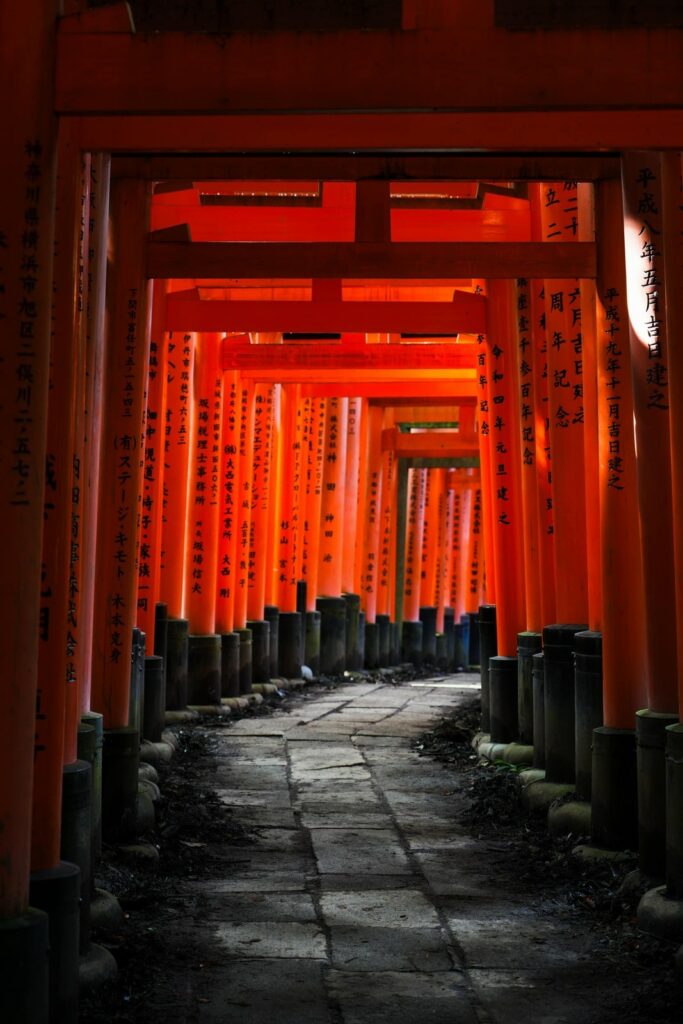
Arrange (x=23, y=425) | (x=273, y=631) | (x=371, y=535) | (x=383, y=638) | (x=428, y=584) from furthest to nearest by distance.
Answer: (x=428, y=584)
(x=383, y=638)
(x=371, y=535)
(x=273, y=631)
(x=23, y=425)

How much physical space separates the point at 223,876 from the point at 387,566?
16005 mm

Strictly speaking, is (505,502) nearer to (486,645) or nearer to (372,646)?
(486,645)

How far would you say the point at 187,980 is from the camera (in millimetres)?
4695

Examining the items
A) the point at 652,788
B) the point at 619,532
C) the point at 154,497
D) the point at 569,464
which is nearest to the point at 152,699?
the point at 154,497

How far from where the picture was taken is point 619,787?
243 inches

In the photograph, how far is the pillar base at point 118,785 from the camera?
6.70 m

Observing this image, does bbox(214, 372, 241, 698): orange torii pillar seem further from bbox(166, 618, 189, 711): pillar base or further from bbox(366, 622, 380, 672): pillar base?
bbox(366, 622, 380, 672): pillar base

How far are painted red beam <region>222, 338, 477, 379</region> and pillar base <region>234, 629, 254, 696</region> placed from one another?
124 inches

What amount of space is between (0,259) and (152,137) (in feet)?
2.70

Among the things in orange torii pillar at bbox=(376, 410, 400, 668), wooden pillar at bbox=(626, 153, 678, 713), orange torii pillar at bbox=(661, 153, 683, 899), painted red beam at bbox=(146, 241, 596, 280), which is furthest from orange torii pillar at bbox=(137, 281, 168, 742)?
orange torii pillar at bbox=(376, 410, 400, 668)

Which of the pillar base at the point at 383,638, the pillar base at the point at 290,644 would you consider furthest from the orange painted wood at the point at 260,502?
the pillar base at the point at 383,638

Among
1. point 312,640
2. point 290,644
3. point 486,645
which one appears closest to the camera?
point 486,645

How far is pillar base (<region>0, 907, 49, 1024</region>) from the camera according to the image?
3.56m

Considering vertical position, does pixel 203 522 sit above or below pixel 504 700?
above
